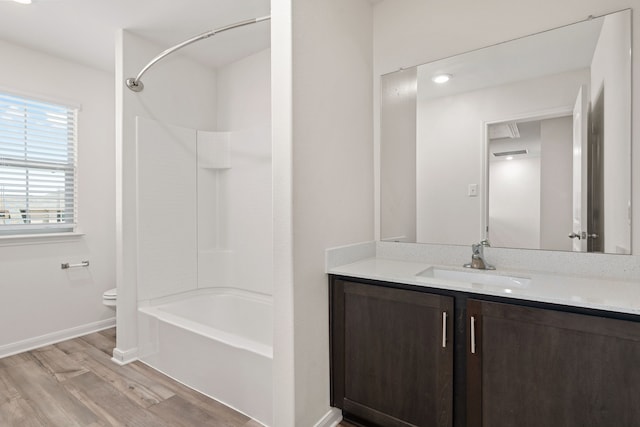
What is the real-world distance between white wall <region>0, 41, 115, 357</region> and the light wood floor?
0.33m

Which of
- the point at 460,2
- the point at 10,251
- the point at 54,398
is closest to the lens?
the point at 460,2

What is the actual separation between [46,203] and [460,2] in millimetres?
3457

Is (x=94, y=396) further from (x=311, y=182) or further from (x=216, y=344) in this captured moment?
(x=311, y=182)

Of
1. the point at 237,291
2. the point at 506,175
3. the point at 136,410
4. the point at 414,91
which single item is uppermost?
the point at 414,91

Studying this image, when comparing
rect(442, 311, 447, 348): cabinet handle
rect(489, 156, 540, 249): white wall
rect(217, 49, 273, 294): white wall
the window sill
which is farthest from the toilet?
rect(489, 156, 540, 249): white wall

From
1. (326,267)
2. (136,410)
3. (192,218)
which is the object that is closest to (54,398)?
(136,410)

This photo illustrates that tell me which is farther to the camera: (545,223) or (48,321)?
(48,321)

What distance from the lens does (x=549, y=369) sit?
1.22m

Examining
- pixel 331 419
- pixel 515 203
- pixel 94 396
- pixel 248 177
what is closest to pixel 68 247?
pixel 94 396

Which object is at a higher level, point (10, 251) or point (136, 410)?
point (10, 251)

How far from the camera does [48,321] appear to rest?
2.86 metres

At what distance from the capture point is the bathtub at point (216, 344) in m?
1.82

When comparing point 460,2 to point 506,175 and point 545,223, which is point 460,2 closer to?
point 506,175

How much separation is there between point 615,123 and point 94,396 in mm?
3179
